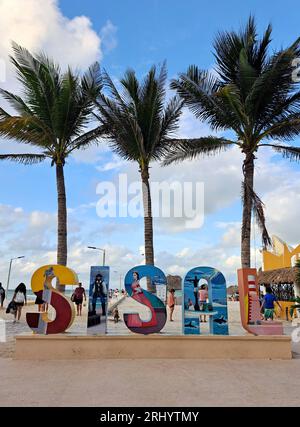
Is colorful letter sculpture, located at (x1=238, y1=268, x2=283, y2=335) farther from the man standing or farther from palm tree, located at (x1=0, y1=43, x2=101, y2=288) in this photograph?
palm tree, located at (x1=0, y1=43, x2=101, y2=288)

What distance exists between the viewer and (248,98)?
14.3 meters

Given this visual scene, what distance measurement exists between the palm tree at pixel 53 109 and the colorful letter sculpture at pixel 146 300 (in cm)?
628

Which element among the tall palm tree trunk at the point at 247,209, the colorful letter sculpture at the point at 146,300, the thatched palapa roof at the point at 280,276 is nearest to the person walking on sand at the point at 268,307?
the tall palm tree trunk at the point at 247,209

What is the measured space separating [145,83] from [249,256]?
832 centimetres

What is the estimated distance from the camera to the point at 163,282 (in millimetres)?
10070

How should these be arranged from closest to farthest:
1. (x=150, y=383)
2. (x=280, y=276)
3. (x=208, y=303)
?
(x=150, y=383) → (x=208, y=303) → (x=280, y=276)

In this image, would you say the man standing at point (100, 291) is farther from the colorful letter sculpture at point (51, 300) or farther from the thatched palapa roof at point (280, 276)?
the thatched palapa roof at point (280, 276)

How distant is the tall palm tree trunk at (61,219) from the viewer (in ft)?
51.1

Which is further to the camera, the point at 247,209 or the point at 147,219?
the point at 147,219

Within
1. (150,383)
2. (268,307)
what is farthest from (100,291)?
(268,307)

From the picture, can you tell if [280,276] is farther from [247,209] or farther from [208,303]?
[208,303]

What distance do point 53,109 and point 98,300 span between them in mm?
8739

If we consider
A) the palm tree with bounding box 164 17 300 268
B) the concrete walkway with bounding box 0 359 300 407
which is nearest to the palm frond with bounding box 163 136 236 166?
the palm tree with bounding box 164 17 300 268

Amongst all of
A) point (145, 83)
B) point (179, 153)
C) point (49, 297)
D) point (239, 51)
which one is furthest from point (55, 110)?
point (49, 297)
